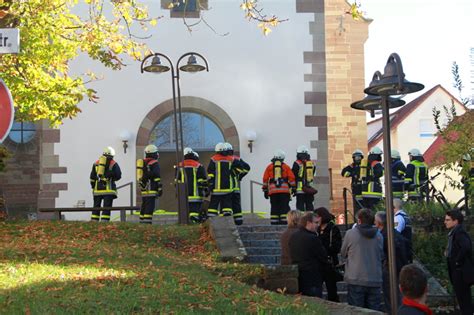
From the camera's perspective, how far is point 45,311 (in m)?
7.38

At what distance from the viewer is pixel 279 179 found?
17.6 metres

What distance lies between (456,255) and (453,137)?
10.1ft

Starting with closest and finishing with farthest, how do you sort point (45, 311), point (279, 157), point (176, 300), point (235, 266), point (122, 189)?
point (45, 311) → point (176, 300) → point (235, 266) → point (279, 157) → point (122, 189)

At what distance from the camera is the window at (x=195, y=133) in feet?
74.3

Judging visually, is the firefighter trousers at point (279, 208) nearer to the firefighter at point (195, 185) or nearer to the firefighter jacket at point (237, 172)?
the firefighter jacket at point (237, 172)

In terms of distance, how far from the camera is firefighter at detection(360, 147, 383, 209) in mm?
18172

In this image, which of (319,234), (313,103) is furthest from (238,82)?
(319,234)

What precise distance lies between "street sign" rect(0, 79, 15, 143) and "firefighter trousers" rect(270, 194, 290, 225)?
10.7 metres

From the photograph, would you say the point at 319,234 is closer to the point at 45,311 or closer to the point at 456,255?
the point at 456,255

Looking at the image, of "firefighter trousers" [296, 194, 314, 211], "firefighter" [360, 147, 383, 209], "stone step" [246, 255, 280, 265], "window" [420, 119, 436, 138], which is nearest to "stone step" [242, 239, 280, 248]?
"stone step" [246, 255, 280, 265]

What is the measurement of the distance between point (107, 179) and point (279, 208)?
149 inches

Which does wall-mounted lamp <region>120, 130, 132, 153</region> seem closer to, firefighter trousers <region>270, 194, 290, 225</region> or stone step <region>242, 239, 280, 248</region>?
firefighter trousers <region>270, 194, 290, 225</region>

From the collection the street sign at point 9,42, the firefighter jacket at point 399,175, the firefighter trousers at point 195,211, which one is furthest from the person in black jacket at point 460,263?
the firefighter jacket at point 399,175

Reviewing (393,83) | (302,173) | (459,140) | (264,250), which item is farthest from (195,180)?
(393,83)
